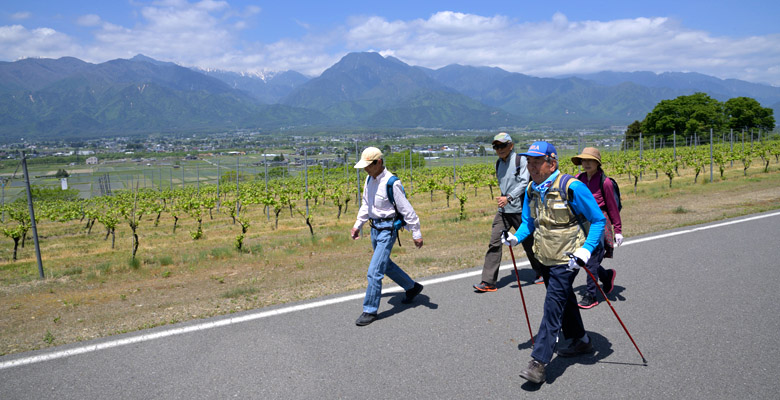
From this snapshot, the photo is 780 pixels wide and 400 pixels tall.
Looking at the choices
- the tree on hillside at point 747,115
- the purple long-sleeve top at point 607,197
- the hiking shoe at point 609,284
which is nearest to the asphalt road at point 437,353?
the hiking shoe at point 609,284

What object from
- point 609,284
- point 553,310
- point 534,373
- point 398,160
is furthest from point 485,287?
point 398,160

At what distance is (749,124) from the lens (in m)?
55.8

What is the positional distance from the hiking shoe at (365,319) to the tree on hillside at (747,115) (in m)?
65.1

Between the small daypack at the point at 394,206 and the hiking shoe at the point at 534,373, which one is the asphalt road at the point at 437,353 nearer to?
the hiking shoe at the point at 534,373

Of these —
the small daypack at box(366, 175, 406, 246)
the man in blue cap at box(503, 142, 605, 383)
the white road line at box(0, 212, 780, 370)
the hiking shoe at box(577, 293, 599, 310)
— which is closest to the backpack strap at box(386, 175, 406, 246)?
the small daypack at box(366, 175, 406, 246)

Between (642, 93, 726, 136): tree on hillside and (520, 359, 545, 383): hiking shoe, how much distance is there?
6157cm

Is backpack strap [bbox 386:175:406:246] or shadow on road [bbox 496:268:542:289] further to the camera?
shadow on road [bbox 496:268:542:289]

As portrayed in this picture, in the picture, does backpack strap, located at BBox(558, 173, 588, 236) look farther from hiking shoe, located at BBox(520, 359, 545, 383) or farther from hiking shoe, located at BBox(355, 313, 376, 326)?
hiking shoe, located at BBox(355, 313, 376, 326)

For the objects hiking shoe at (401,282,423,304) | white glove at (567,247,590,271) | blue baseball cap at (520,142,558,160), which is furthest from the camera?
hiking shoe at (401,282,423,304)

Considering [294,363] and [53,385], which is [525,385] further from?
[53,385]

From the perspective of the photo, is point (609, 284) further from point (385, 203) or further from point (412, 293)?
point (385, 203)

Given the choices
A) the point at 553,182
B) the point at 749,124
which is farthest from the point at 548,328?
the point at 749,124

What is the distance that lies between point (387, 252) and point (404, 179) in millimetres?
28111

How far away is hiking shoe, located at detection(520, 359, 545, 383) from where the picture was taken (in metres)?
3.42
